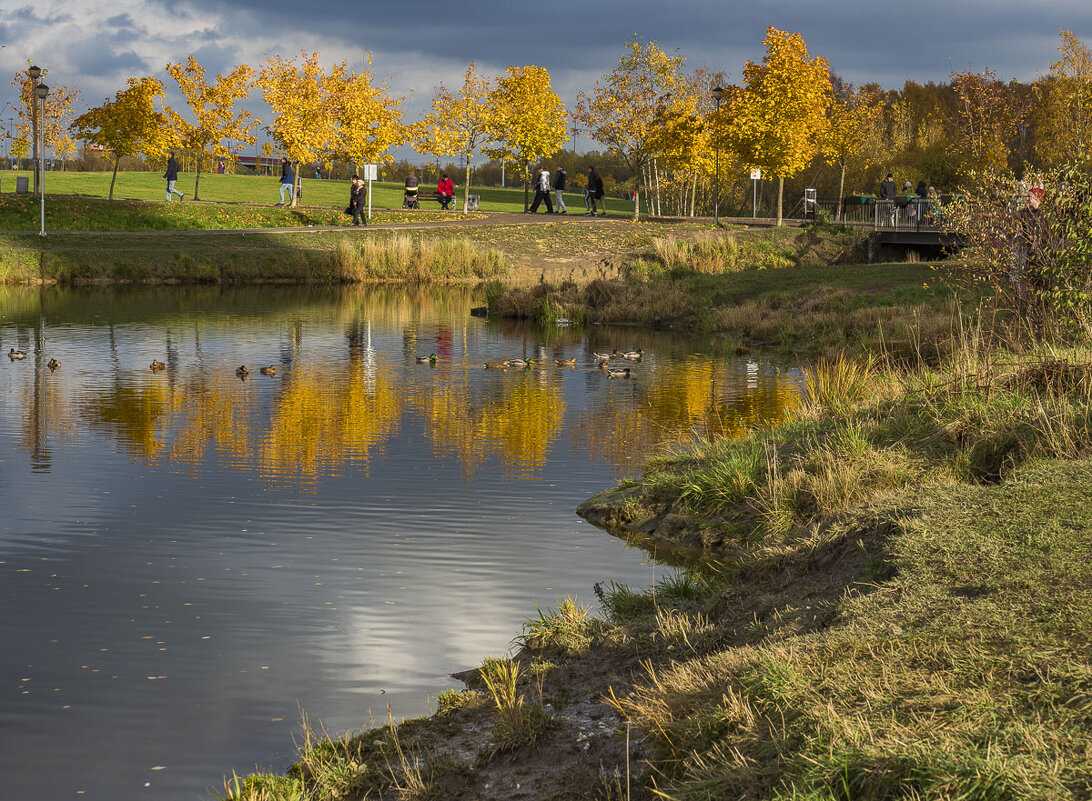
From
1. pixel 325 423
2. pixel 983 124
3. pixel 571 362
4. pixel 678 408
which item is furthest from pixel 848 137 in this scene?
pixel 325 423

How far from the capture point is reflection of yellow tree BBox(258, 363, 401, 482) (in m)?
15.5

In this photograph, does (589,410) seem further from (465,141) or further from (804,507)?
(465,141)

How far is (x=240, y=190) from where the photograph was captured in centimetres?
7350

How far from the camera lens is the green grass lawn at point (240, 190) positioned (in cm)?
6744

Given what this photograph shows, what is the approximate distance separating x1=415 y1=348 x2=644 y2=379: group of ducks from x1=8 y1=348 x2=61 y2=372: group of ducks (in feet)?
22.1

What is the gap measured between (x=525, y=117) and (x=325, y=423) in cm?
4649

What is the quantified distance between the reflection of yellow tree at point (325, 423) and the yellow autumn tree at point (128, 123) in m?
40.2

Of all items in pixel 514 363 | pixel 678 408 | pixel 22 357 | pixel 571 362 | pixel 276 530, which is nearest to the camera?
pixel 276 530

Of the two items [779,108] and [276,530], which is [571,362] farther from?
[779,108]

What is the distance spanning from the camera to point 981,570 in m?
7.21

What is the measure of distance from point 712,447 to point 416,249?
104 ft

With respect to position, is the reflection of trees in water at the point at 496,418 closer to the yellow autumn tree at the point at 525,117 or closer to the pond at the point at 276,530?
the pond at the point at 276,530

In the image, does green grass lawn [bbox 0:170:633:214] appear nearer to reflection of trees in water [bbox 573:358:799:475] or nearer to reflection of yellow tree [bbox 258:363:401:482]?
reflection of trees in water [bbox 573:358:799:475]

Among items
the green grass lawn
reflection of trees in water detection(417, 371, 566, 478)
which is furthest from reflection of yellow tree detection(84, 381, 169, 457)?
the green grass lawn
